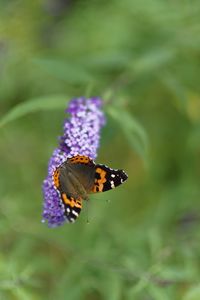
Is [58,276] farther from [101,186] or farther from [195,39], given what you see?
[195,39]

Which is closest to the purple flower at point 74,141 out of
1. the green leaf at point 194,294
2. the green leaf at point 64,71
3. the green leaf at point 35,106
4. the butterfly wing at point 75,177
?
the butterfly wing at point 75,177

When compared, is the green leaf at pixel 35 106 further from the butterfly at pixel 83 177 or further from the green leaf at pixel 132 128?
the butterfly at pixel 83 177

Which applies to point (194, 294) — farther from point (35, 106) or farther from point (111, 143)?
point (111, 143)

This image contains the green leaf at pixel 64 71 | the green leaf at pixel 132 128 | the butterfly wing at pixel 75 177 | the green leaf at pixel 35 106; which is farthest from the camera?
the green leaf at pixel 64 71

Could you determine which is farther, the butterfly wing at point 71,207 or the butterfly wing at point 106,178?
the butterfly wing at point 106,178

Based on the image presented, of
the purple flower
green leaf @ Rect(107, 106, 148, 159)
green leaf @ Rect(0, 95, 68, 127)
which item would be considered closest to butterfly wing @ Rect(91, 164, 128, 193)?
the purple flower

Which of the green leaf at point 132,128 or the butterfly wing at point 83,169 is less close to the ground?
the green leaf at point 132,128

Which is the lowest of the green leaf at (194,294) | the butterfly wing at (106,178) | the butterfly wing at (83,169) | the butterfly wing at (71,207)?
the green leaf at (194,294)
